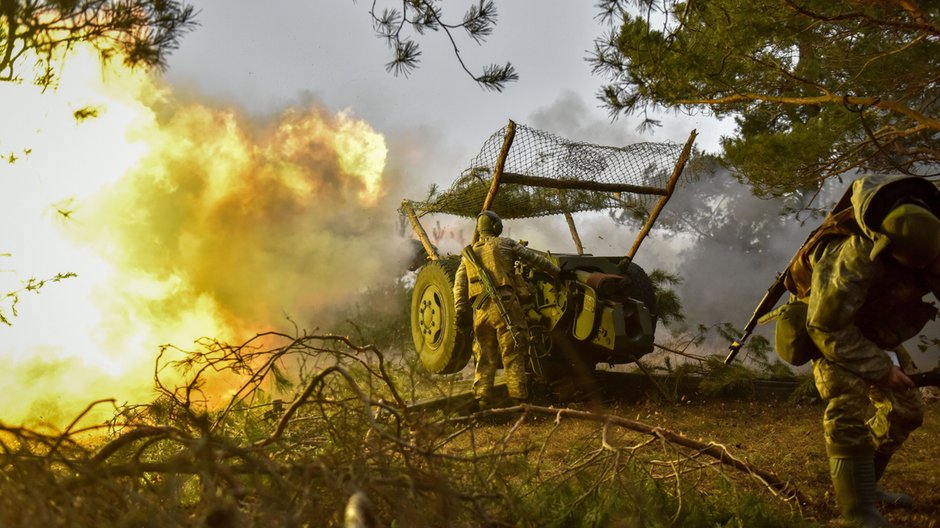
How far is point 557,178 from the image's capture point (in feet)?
25.6

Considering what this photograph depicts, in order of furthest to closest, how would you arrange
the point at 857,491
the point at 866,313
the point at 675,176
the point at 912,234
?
the point at 675,176, the point at 866,313, the point at 857,491, the point at 912,234

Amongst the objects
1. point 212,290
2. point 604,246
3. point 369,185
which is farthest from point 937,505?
point 604,246

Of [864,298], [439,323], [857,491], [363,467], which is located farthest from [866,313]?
[439,323]

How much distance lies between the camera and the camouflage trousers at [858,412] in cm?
345

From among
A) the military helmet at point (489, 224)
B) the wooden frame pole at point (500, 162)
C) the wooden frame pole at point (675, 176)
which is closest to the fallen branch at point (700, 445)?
the military helmet at point (489, 224)

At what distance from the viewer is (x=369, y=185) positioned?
41.4 feet

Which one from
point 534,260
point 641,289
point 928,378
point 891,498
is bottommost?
point 891,498

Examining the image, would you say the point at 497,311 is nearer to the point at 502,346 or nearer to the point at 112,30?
the point at 502,346

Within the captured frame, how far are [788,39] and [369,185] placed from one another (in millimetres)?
7720

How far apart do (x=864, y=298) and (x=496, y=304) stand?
3.94 metres

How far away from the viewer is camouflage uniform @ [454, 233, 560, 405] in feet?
22.8

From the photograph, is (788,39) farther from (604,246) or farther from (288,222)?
(604,246)

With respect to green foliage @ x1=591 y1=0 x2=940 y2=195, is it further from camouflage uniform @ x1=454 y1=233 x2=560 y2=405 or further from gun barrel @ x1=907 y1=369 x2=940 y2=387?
gun barrel @ x1=907 y1=369 x2=940 y2=387

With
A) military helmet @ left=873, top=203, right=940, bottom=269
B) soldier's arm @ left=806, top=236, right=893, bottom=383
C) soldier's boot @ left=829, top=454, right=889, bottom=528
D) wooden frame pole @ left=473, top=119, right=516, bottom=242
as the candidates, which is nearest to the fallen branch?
soldier's boot @ left=829, top=454, right=889, bottom=528
